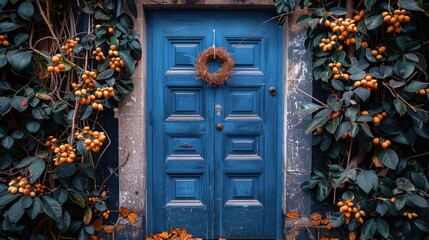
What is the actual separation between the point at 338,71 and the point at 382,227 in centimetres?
120

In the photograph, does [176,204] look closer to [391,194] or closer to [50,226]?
[50,226]

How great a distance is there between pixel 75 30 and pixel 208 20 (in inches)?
42.5

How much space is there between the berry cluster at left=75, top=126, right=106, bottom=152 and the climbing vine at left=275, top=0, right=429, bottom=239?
5.02 ft

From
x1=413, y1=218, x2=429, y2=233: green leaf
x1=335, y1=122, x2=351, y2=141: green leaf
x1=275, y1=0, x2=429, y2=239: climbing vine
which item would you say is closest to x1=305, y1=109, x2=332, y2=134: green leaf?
x1=275, y1=0, x2=429, y2=239: climbing vine

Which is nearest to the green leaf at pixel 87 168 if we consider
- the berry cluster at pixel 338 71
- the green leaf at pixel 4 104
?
the green leaf at pixel 4 104

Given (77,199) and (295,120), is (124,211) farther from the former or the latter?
(295,120)

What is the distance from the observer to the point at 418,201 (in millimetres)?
3330

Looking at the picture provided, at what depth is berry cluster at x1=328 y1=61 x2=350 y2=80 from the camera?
3.49 metres

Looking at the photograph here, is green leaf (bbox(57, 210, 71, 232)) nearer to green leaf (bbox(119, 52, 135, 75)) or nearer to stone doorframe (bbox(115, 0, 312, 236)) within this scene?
stone doorframe (bbox(115, 0, 312, 236))

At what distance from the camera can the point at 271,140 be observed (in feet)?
12.9

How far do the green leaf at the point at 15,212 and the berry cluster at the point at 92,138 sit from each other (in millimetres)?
613

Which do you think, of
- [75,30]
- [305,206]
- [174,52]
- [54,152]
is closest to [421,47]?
[305,206]

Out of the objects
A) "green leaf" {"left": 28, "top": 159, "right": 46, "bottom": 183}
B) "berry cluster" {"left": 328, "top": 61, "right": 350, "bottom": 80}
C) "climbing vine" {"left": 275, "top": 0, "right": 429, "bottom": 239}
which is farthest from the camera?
"berry cluster" {"left": 328, "top": 61, "right": 350, "bottom": 80}

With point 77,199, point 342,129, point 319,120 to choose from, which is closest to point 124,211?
point 77,199
